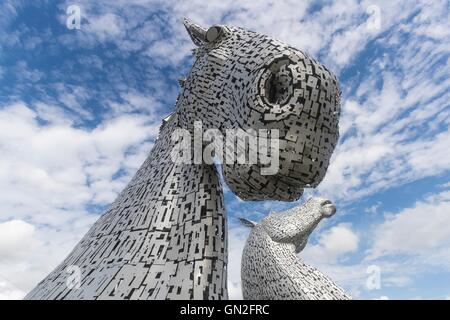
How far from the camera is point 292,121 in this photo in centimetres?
202

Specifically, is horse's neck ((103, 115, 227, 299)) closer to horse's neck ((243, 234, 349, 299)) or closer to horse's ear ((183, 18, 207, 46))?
horse's ear ((183, 18, 207, 46))

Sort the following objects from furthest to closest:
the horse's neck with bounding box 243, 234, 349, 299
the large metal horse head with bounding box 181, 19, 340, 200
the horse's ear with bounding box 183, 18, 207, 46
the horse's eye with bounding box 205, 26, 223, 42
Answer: the horse's neck with bounding box 243, 234, 349, 299 → the horse's ear with bounding box 183, 18, 207, 46 → the horse's eye with bounding box 205, 26, 223, 42 → the large metal horse head with bounding box 181, 19, 340, 200

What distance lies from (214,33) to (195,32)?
1.07 feet

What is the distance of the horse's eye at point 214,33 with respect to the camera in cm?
282

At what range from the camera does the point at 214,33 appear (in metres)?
2.83

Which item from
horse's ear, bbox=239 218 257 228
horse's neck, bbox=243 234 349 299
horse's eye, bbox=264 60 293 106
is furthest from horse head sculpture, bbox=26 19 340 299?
horse's ear, bbox=239 218 257 228

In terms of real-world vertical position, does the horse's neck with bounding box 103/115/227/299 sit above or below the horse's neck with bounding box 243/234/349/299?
below

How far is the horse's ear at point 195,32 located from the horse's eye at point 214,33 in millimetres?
137

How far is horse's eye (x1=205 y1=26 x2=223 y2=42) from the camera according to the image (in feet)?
9.25

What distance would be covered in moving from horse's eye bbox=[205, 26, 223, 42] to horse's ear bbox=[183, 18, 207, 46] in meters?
0.14

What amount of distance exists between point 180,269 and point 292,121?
1.09 m

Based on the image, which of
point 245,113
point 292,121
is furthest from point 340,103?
point 245,113

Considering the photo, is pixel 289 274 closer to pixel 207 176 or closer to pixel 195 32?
pixel 207 176

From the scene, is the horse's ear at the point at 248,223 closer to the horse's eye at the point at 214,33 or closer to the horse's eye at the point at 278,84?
the horse's eye at the point at 214,33
